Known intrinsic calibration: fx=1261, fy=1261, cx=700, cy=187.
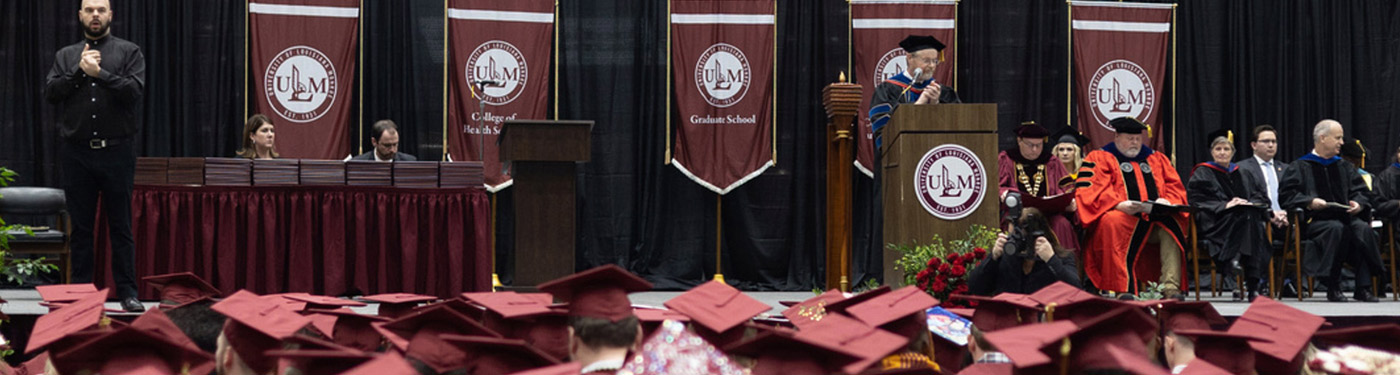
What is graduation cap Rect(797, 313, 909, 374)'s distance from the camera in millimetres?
2266

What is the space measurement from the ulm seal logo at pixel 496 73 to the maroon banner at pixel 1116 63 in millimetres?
4480

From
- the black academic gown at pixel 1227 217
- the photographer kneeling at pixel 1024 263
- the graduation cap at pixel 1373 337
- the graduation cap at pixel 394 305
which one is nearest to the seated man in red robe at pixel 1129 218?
the black academic gown at pixel 1227 217

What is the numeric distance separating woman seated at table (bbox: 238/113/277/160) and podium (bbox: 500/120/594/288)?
80.0 inches

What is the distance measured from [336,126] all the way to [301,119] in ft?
0.83

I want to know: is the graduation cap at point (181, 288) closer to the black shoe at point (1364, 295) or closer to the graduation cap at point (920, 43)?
the graduation cap at point (920, 43)

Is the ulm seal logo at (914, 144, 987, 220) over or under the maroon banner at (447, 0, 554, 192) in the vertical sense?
under

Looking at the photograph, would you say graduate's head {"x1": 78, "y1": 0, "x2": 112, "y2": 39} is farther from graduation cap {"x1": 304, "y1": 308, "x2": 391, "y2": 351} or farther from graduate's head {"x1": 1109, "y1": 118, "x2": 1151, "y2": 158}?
graduate's head {"x1": 1109, "y1": 118, "x2": 1151, "y2": 158}

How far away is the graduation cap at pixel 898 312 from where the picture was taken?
275 cm

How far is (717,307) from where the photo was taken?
2840mm

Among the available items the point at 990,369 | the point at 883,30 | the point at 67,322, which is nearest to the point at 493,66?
the point at 883,30

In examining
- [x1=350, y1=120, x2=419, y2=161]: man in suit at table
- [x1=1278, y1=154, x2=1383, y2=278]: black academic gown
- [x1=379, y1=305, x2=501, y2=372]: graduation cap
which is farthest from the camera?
[x1=1278, y1=154, x2=1383, y2=278]: black academic gown

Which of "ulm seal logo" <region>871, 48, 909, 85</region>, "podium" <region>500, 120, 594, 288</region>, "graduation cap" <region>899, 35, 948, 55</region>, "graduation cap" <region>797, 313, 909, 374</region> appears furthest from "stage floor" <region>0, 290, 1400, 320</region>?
"graduation cap" <region>797, 313, 909, 374</region>

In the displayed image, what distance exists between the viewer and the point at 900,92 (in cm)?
746

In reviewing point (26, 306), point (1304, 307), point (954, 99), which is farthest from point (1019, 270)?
point (26, 306)
